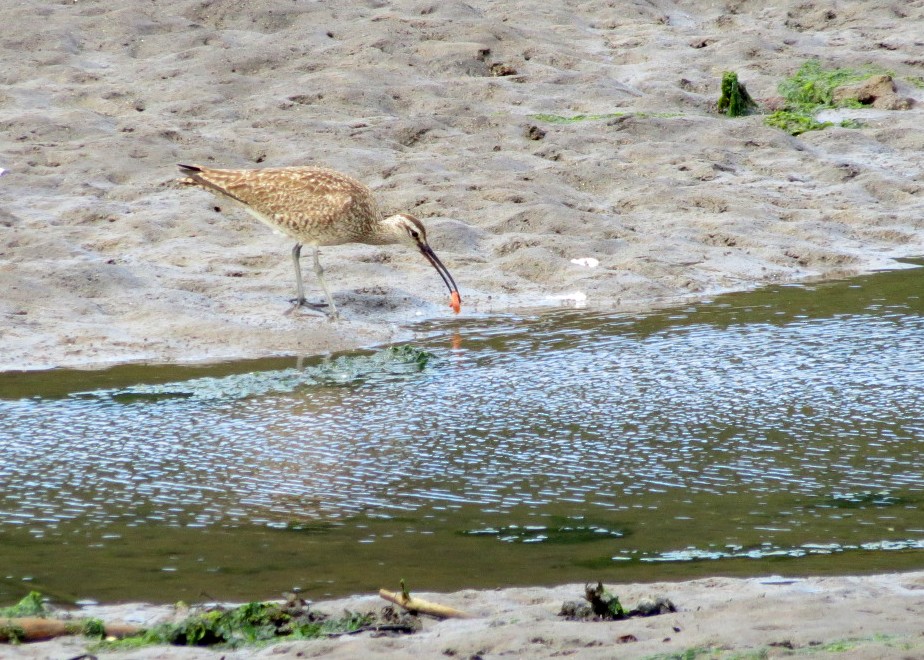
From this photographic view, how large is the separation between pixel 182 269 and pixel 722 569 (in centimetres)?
520

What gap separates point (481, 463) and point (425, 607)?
1.67 meters

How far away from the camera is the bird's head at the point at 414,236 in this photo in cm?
851

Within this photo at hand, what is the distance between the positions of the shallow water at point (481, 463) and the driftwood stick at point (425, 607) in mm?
366

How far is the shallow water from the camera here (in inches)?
178

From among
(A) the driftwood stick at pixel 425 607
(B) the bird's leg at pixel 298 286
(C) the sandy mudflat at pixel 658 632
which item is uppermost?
(B) the bird's leg at pixel 298 286

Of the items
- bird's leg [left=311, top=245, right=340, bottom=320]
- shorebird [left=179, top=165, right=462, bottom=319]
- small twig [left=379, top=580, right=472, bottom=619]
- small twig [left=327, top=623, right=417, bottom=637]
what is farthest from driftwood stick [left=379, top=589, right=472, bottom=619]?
shorebird [left=179, top=165, right=462, bottom=319]

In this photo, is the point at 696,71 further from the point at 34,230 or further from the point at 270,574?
the point at 270,574

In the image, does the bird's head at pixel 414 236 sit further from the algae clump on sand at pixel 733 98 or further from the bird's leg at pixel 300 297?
the algae clump on sand at pixel 733 98

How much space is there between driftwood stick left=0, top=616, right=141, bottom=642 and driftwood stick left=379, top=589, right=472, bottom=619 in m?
0.74

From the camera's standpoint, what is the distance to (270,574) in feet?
14.5

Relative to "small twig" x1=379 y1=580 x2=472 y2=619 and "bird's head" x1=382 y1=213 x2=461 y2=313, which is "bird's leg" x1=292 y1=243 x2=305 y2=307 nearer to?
"bird's head" x1=382 y1=213 x2=461 y2=313

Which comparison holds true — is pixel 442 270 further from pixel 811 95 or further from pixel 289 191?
pixel 811 95

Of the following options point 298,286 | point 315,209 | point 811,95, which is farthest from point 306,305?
point 811,95

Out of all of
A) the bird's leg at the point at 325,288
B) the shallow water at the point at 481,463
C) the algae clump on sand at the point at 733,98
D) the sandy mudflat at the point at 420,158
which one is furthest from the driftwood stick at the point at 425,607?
the algae clump on sand at the point at 733,98
